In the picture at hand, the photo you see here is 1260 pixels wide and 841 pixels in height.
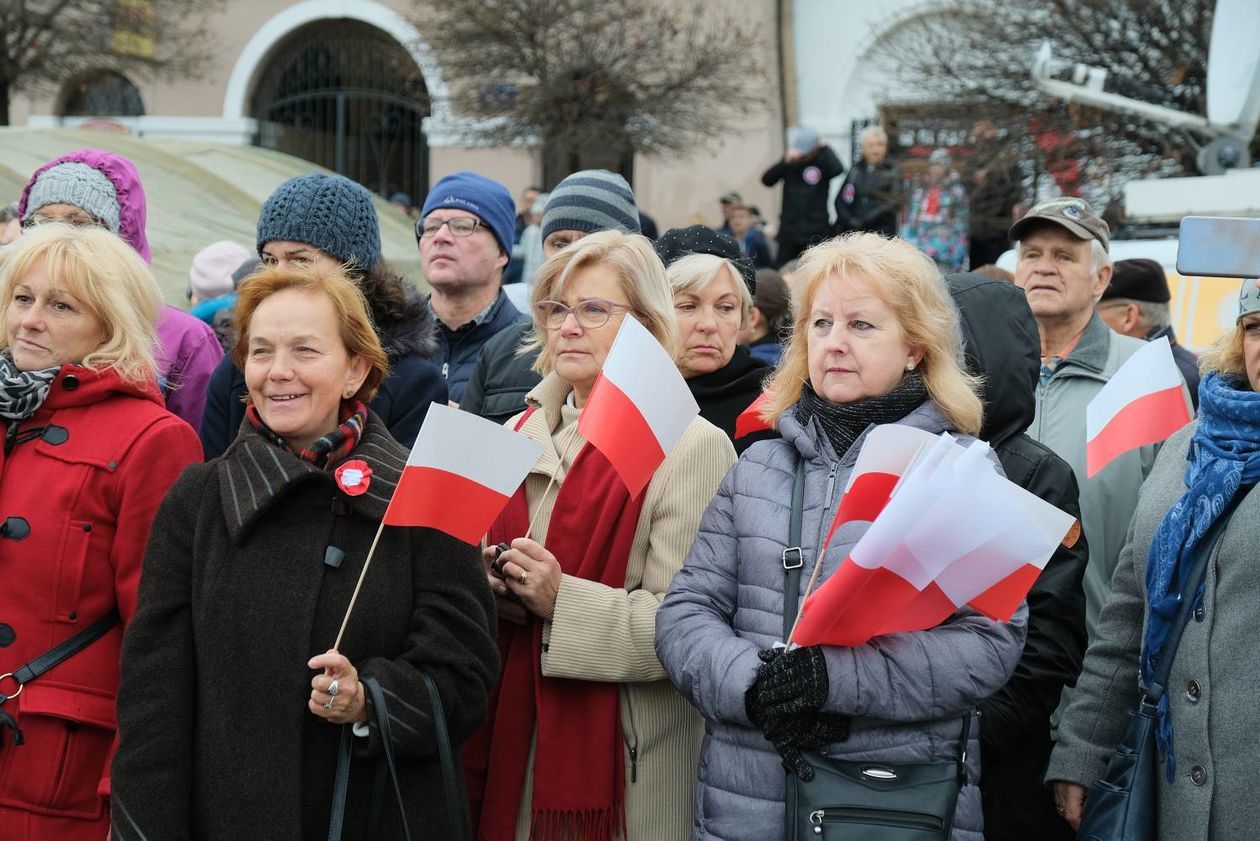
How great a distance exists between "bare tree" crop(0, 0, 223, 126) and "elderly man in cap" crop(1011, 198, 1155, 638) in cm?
1519

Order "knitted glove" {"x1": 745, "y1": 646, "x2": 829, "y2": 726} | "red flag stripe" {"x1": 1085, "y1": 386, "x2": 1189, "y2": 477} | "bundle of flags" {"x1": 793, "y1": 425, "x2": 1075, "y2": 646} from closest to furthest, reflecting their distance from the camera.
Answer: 1. "bundle of flags" {"x1": 793, "y1": 425, "x2": 1075, "y2": 646}
2. "knitted glove" {"x1": 745, "y1": 646, "x2": 829, "y2": 726}
3. "red flag stripe" {"x1": 1085, "y1": 386, "x2": 1189, "y2": 477}

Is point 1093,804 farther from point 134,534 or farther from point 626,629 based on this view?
point 134,534

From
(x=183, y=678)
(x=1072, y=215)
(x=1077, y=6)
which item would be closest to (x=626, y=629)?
(x=183, y=678)

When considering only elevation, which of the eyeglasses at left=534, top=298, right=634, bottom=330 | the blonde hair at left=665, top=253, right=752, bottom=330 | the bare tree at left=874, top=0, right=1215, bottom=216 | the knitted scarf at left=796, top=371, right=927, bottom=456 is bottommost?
the knitted scarf at left=796, top=371, right=927, bottom=456

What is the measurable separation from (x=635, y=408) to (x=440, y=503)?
49 cm

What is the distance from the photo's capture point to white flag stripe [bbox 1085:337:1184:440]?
3.99 meters

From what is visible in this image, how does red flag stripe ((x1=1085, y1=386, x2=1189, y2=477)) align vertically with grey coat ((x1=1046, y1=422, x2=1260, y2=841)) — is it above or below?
above

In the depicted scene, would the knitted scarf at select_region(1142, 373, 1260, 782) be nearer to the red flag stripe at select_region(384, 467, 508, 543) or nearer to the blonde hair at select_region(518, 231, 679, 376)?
the blonde hair at select_region(518, 231, 679, 376)

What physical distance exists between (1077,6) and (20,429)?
32.6 feet

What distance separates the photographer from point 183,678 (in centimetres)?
283

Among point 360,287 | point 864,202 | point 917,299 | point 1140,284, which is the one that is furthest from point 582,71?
point 917,299

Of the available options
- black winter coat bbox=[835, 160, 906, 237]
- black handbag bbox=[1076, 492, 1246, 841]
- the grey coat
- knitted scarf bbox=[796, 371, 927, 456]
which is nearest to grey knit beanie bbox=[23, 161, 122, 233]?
knitted scarf bbox=[796, 371, 927, 456]

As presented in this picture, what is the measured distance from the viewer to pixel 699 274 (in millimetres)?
4410

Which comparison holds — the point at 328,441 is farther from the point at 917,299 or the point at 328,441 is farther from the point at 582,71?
the point at 582,71
